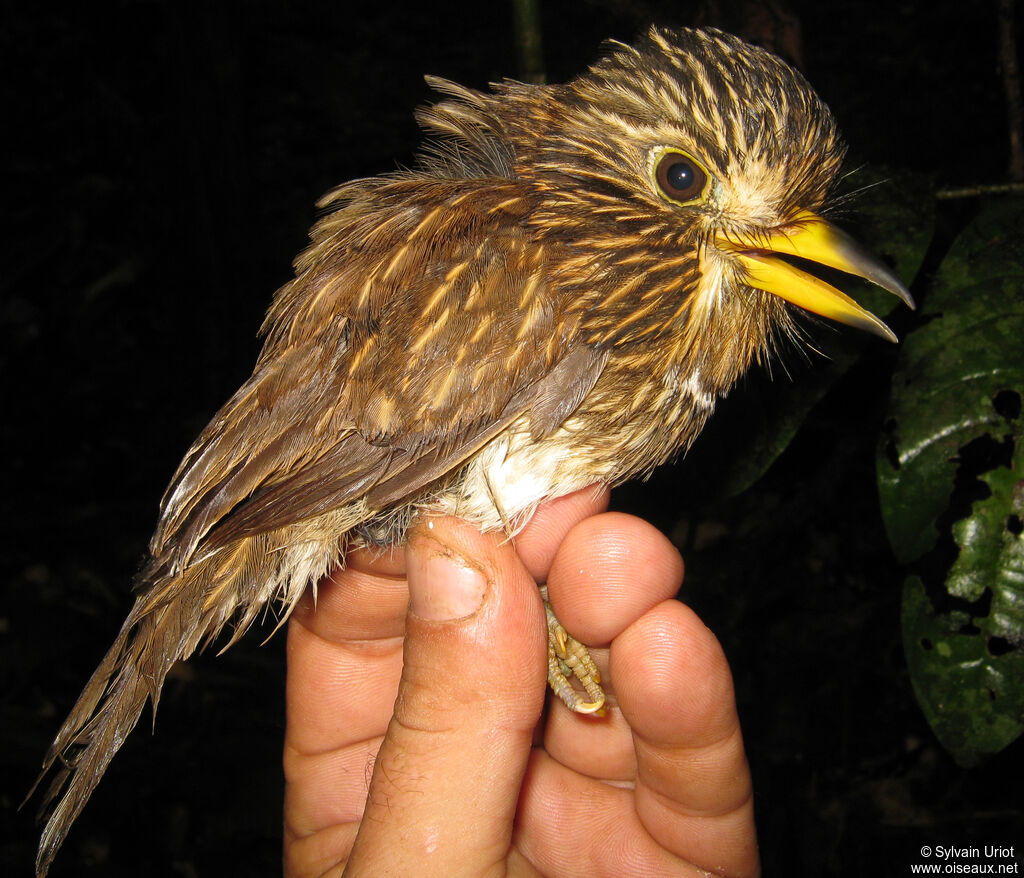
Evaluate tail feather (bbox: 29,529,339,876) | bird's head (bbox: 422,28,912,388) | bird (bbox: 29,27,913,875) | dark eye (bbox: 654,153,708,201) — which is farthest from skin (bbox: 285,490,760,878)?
dark eye (bbox: 654,153,708,201)

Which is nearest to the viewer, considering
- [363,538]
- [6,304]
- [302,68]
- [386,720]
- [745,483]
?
[363,538]

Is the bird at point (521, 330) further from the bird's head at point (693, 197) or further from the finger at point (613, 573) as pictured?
the finger at point (613, 573)

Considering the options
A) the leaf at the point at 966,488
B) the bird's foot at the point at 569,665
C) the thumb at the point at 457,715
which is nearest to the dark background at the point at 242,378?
the leaf at the point at 966,488

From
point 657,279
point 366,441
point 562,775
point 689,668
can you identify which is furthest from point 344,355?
point 562,775

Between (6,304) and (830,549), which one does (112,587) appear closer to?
(6,304)

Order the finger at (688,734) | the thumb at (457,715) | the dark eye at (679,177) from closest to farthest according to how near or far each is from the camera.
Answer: the thumb at (457,715)
the dark eye at (679,177)
the finger at (688,734)

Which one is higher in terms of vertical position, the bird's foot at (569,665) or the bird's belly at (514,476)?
the bird's belly at (514,476)

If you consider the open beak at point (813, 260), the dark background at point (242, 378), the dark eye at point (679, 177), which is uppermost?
the dark eye at point (679, 177)

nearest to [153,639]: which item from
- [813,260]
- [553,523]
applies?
[553,523]
